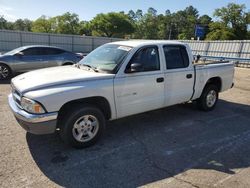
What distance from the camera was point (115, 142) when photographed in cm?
458

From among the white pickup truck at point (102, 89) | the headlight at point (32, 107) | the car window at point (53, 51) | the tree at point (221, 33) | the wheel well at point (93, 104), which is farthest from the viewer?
the tree at point (221, 33)

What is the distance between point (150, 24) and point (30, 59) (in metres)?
97.3

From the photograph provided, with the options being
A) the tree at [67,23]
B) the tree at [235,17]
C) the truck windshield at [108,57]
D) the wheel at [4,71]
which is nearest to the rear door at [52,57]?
the wheel at [4,71]

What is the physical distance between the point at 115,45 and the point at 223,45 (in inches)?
806

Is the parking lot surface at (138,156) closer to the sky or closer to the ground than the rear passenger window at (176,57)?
closer to the ground

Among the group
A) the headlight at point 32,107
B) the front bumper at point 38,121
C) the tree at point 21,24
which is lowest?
the front bumper at point 38,121

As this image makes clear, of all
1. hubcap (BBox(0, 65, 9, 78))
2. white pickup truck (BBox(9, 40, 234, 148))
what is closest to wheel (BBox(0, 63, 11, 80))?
hubcap (BBox(0, 65, 9, 78))

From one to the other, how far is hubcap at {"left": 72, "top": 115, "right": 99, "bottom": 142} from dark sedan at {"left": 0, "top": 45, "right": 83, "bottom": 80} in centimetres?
718

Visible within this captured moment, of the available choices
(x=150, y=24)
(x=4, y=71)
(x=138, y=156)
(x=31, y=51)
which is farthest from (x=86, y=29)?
(x=138, y=156)

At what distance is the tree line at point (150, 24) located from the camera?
61.6m

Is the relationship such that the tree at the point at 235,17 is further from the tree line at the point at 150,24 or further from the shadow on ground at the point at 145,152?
the shadow on ground at the point at 145,152

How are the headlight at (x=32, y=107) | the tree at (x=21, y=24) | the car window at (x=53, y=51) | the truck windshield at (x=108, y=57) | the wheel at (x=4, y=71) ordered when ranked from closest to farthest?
the headlight at (x=32, y=107), the truck windshield at (x=108, y=57), the wheel at (x=4, y=71), the car window at (x=53, y=51), the tree at (x=21, y=24)

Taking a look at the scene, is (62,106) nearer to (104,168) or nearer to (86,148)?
(86,148)

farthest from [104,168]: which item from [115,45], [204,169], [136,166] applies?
[115,45]
